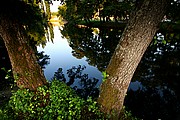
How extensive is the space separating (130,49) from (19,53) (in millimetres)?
3096

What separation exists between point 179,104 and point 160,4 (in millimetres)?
6564

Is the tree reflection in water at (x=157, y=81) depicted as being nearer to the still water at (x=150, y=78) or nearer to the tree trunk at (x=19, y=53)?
the still water at (x=150, y=78)

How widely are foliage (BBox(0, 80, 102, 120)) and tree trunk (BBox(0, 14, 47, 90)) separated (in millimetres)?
287

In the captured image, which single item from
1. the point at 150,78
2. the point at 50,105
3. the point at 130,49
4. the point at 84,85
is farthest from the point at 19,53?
the point at 150,78

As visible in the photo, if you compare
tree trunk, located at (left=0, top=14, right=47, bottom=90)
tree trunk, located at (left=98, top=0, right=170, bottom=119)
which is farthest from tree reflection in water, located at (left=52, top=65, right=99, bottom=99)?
tree trunk, located at (left=98, top=0, right=170, bottom=119)

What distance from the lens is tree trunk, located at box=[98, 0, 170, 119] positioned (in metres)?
5.28

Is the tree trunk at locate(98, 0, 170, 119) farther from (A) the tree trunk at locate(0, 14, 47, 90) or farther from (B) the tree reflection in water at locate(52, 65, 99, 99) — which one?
(B) the tree reflection in water at locate(52, 65, 99, 99)

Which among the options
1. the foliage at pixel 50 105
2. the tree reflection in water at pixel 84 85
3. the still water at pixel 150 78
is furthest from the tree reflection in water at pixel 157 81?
the foliage at pixel 50 105

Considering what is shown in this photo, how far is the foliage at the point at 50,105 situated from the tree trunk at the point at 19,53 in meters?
0.29

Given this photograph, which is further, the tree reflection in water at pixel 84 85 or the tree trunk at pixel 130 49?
the tree reflection in water at pixel 84 85

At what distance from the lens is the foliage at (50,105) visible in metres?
6.21

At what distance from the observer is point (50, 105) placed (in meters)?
6.55

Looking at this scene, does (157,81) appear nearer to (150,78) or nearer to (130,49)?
(150,78)

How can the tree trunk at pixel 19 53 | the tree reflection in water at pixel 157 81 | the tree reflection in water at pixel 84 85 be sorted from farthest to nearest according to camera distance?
the tree reflection in water at pixel 84 85
the tree reflection in water at pixel 157 81
the tree trunk at pixel 19 53
